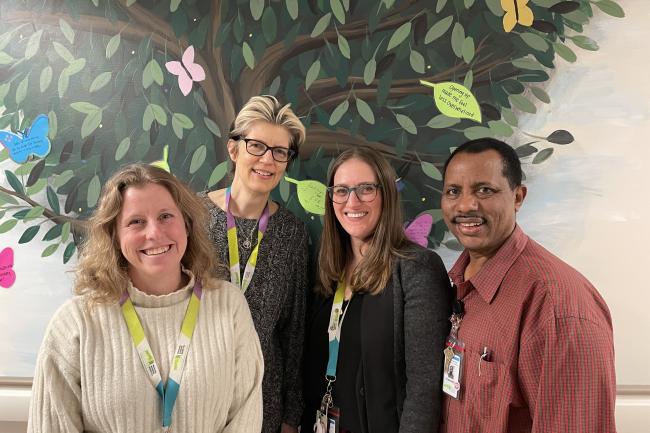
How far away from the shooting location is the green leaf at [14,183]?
2.47 m

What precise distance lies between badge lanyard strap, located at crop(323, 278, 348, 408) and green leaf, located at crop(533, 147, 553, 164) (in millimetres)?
1208

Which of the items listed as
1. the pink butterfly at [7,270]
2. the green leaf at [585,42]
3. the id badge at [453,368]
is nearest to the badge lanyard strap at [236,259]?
the id badge at [453,368]

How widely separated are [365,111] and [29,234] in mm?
1887

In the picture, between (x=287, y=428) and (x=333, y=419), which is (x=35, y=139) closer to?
(x=287, y=428)

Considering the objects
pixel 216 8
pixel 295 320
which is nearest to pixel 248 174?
pixel 295 320

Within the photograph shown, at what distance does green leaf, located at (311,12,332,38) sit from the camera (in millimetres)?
2326

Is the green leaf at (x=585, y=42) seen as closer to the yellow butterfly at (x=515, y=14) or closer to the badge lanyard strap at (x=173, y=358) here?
the yellow butterfly at (x=515, y=14)

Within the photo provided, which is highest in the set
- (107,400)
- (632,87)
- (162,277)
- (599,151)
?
(632,87)

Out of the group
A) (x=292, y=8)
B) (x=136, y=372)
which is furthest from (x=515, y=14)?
(x=136, y=372)

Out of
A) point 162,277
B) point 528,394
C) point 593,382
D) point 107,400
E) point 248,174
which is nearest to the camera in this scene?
point 593,382

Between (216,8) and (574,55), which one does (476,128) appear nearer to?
(574,55)

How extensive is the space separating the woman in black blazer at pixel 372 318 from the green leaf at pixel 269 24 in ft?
2.73

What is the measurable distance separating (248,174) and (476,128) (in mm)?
1160

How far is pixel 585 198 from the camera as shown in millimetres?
2354
